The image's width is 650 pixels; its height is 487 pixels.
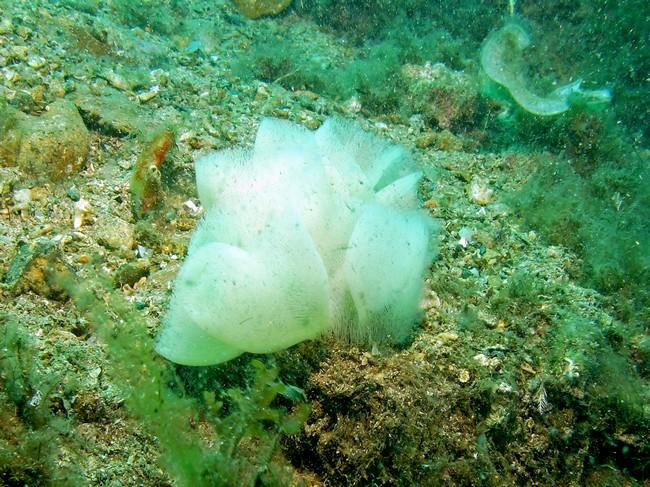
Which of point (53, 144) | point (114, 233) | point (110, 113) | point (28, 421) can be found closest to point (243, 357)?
point (28, 421)

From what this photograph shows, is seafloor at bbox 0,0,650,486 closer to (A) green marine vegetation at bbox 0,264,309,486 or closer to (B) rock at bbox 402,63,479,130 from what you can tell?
(A) green marine vegetation at bbox 0,264,309,486

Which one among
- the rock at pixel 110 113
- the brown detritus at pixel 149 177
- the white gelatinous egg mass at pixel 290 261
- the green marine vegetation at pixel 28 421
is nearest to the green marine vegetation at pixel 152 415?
the green marine vegetation at pixel 28 421

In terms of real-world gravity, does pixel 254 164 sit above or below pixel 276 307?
above

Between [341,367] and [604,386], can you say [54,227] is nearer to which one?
[341,367]

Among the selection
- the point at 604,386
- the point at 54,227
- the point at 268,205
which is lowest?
the point at 54,227

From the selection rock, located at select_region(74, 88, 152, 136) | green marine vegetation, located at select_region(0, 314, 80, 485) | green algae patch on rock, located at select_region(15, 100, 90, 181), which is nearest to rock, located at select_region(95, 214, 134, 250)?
green algae patch on rock, located at select_region(15, 100, 90, 181)

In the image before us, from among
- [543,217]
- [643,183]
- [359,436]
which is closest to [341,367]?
[359,436]

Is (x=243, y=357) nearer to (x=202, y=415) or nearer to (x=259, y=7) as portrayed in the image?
(x=202, y=415)

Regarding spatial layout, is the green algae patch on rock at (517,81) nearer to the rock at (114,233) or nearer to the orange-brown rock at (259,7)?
the rock at (114,233)
